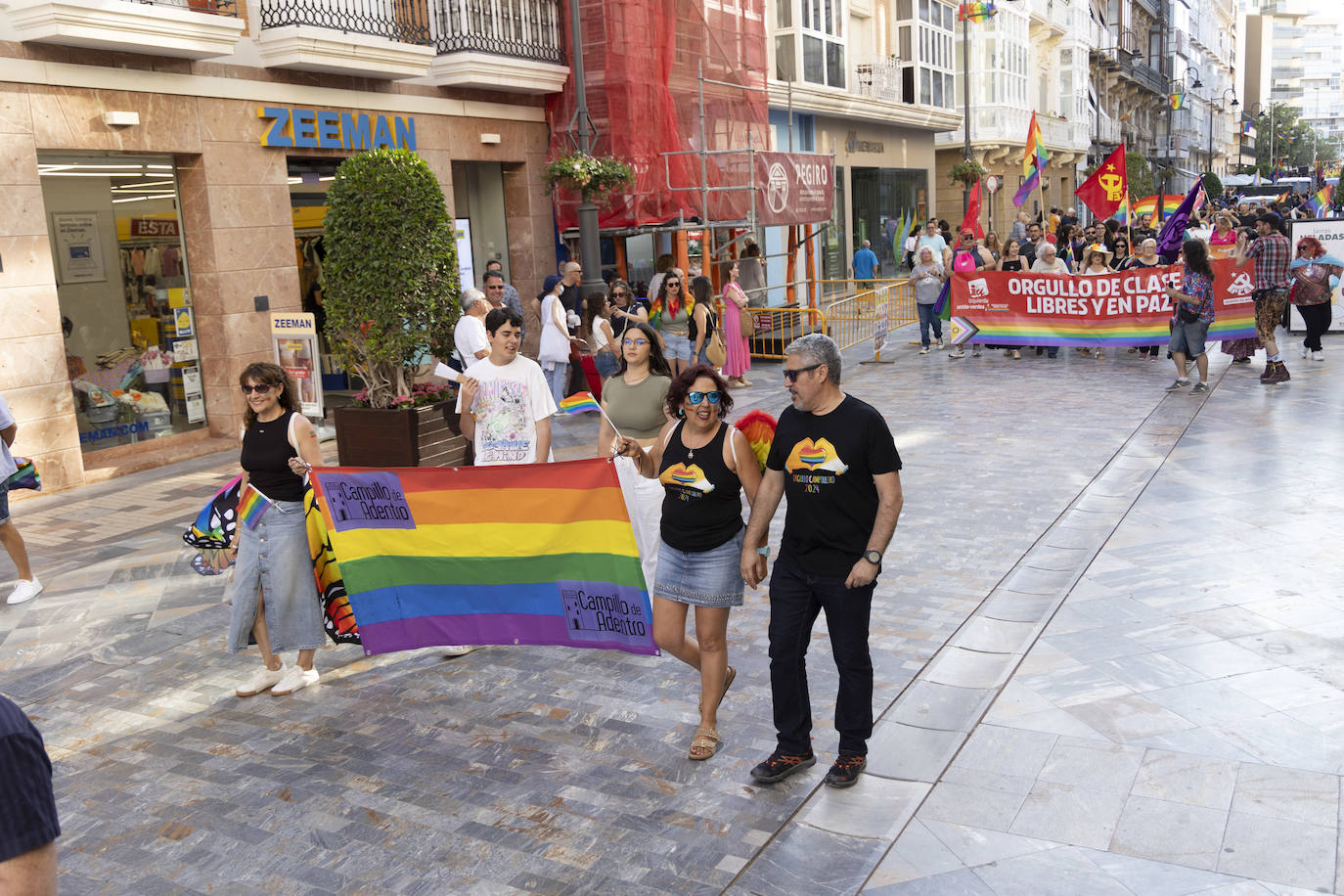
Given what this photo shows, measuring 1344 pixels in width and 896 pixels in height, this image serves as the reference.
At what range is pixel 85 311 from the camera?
39.9 feet

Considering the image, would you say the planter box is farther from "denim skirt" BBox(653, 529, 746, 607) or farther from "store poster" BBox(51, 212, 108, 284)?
"denim skirt" BBox(653, 529, 746, 607)

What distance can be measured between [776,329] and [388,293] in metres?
9.29

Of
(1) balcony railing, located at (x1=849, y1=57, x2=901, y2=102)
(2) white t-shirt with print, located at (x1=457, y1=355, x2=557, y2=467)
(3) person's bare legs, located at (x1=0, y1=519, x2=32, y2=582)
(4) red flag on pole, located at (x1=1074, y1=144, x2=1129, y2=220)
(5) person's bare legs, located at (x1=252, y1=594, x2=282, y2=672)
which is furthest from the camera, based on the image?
(1) balcony railing, located at (x1=849, y1=57, x2=901, y2=102)

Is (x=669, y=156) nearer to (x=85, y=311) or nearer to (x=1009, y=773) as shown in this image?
(x=85, y=311)

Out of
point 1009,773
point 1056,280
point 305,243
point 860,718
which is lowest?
point 1009,773

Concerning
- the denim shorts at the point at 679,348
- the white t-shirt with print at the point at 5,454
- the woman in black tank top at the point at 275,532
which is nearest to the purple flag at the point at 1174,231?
the denim shorts at the point at 679,348

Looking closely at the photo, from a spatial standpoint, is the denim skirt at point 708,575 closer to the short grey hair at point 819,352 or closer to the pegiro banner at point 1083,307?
the short grey hair at point 819,352

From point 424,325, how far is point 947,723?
21.0 ft

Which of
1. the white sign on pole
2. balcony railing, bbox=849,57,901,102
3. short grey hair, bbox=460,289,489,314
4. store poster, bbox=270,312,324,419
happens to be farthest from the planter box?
balcony railing, bbox=849,57,901,102

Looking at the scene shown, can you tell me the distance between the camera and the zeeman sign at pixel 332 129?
1351 cm

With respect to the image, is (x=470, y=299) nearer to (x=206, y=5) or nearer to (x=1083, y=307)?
(x=206, y=5)

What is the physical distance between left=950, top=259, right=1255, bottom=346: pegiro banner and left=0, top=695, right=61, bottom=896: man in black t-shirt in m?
15.4

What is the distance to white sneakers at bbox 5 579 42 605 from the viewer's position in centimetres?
762

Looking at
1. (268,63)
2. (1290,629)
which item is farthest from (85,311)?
(1290,629)
